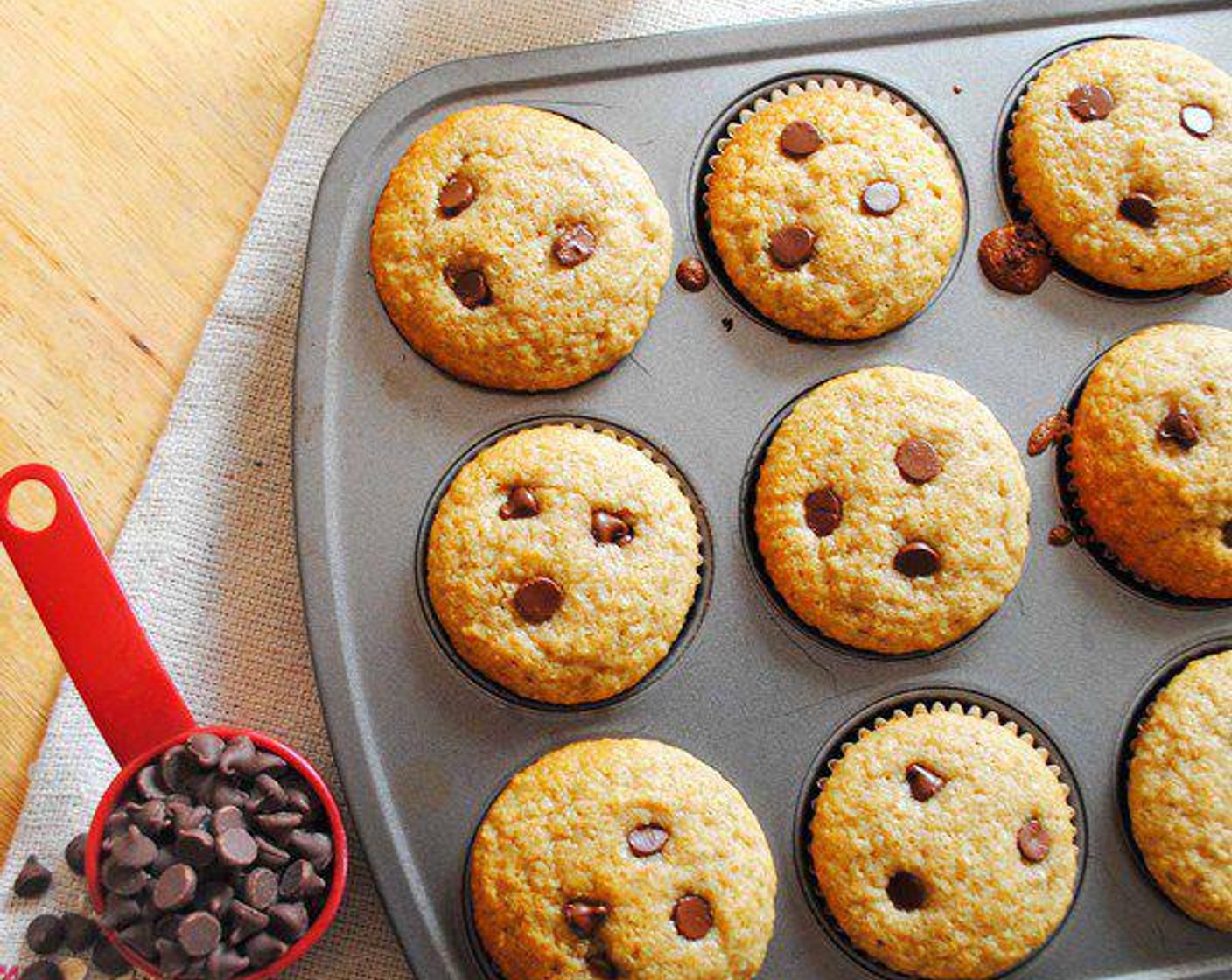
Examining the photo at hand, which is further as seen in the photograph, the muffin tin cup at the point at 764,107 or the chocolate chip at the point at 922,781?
the muffin tin cup at the point at 764,107

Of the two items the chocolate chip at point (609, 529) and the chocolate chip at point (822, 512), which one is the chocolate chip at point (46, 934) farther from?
the chocolate chip at point (822, 512)

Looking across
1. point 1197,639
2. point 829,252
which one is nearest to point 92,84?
point 829,252

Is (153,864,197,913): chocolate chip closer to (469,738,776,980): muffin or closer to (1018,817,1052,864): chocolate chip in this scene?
(469,738,776,980): muffin

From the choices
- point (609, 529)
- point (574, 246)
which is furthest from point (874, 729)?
point (574, 246)

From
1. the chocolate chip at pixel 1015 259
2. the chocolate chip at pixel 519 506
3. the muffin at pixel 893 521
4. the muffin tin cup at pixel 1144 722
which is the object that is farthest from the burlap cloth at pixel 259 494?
the muffin tin cup at pixel 1144 722

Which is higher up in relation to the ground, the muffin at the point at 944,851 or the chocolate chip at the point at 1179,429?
the chocolate chip at the point at 1179,429

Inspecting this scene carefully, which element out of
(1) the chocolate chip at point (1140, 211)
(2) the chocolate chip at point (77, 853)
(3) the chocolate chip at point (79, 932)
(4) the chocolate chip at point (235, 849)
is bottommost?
(3) the chocolate chip at point (79, 932)

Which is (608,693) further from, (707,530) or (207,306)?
(207,306)
